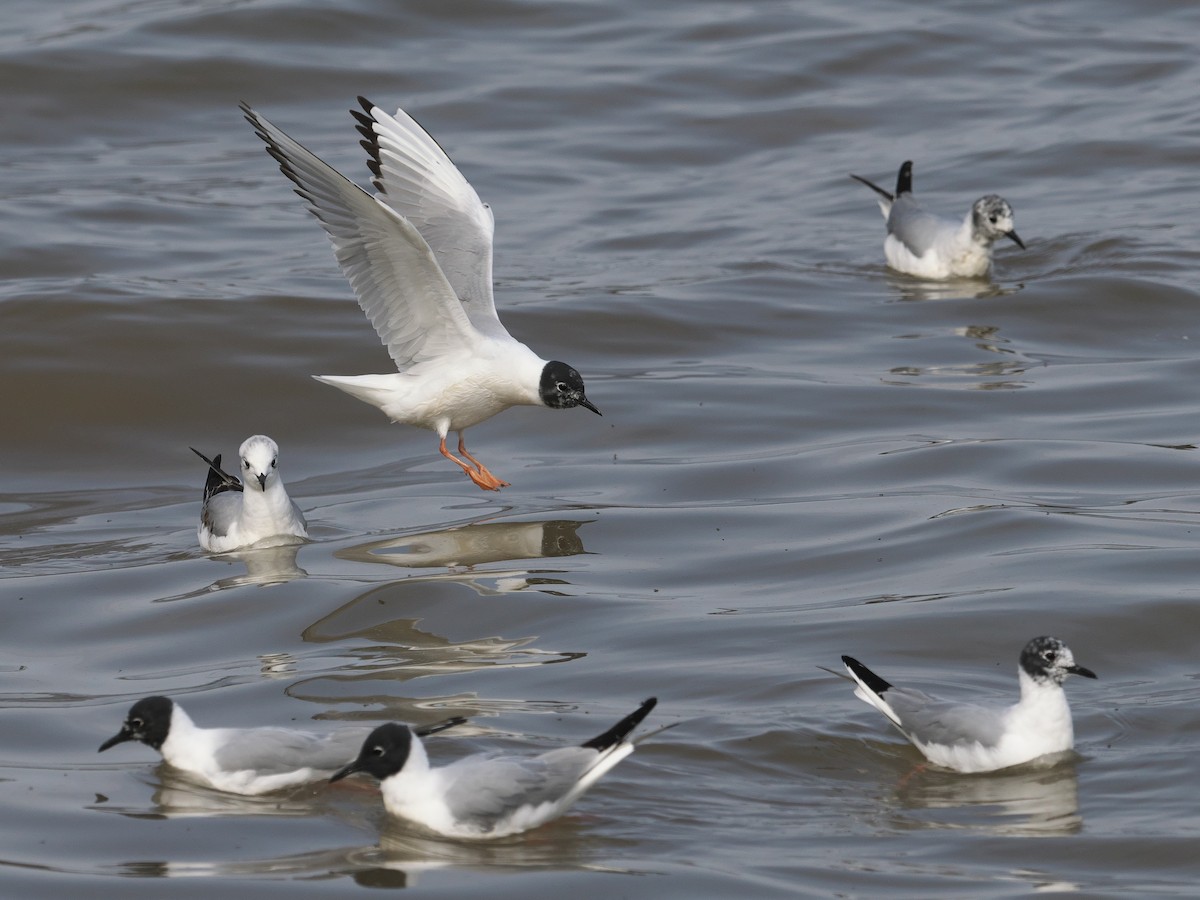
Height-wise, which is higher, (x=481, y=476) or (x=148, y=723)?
(x=481, y=476)

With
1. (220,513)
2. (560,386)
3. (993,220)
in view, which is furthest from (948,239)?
(220,513)

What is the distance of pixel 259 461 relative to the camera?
10.6 meters

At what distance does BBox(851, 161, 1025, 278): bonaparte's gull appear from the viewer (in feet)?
58.1

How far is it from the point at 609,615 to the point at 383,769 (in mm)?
2872

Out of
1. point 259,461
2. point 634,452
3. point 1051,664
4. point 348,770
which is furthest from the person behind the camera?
point 634,452

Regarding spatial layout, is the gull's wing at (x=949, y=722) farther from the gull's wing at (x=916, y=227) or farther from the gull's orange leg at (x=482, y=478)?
the gull's wing at (x=916, y=227)

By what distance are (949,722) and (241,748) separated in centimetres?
275

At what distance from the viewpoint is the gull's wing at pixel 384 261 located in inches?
402

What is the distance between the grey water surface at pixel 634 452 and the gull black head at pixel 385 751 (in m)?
0.29

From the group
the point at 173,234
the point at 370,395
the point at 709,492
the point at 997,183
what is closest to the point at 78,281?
the point at 173,234

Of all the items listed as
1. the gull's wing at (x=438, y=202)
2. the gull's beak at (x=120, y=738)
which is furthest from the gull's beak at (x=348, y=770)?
the gull's wing at (x=438, y=202)

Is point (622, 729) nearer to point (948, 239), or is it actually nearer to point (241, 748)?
point (241, 748)

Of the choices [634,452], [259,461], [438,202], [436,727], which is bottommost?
[436,727]

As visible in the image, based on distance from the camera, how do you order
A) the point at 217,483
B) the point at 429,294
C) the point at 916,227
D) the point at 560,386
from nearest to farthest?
the point at 429,294, the point at 560,386, the point at 217,483, the point at 916,227
